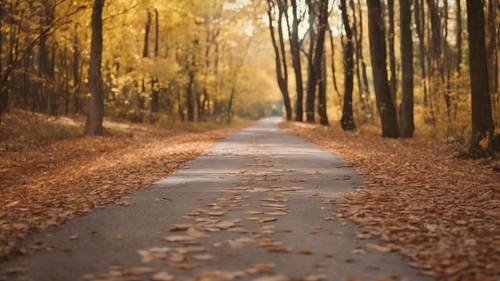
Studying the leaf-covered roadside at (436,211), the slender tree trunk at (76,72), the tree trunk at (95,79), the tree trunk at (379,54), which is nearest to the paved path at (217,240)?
the leaf-covered roadside at (436,211)

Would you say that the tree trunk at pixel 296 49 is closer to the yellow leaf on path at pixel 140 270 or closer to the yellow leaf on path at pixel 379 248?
the yellow leaf on path at pixel 379 248

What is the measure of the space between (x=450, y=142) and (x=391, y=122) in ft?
10.6

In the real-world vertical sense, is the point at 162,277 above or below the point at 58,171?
below

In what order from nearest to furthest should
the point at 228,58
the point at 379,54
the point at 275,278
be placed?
the point at 275,278
the point at 379,54
the point at 228,58

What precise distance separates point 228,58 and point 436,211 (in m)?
43.9

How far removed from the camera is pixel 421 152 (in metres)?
14.6

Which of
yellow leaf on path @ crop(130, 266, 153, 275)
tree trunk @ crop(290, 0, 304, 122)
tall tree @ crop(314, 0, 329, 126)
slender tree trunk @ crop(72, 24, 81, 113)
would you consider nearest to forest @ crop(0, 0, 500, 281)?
yellow leaf on path @ crop(130, 266, 153, 275)

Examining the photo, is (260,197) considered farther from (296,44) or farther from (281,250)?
(296,44)

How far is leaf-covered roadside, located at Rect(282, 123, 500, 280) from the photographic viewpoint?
4422mm

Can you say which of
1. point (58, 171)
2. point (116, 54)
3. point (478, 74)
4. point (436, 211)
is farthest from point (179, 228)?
point (116, 54)

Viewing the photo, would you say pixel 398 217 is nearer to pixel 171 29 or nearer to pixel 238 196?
pixel 238 196

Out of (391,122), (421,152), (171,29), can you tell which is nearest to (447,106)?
(391,122)

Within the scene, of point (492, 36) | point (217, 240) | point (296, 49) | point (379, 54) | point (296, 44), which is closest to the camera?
point (217, 240)

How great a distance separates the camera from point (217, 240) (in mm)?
5016
